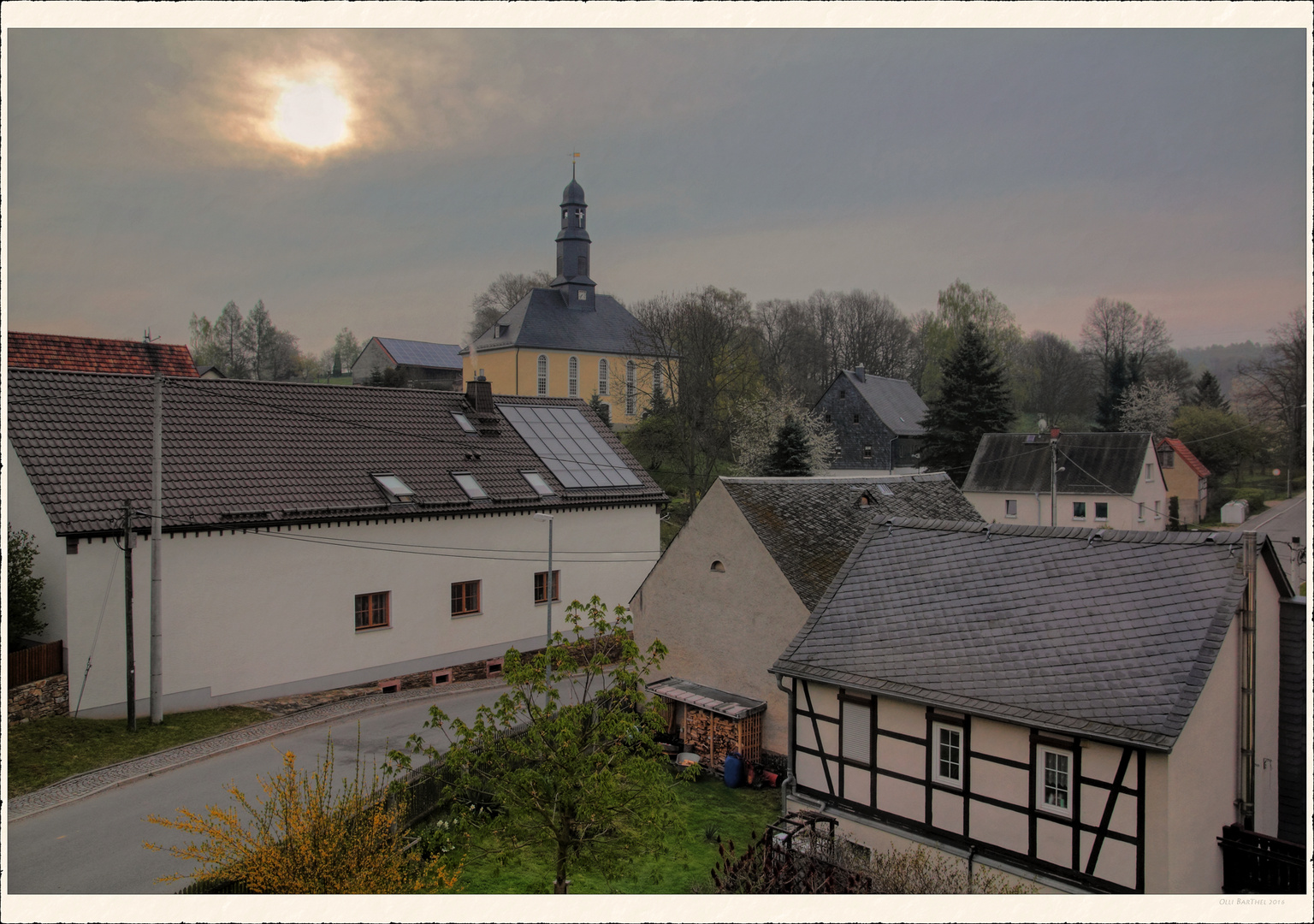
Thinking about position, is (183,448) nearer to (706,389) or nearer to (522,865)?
(522,865)

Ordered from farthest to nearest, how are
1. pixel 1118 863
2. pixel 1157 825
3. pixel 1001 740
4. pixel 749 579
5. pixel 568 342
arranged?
pixel 568 342
pixel 749 579
pixel 1001 740
pixel 1118 863
pixel 1157 825

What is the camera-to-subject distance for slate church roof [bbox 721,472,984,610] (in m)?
12.4

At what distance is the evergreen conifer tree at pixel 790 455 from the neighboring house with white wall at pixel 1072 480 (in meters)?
5.43

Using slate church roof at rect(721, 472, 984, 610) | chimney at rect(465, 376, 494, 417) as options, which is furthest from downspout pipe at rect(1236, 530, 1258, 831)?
chimney at rect(465, 376, 494, 417)

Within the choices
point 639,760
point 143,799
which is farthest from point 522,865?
point 143,799

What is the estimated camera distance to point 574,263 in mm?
45156

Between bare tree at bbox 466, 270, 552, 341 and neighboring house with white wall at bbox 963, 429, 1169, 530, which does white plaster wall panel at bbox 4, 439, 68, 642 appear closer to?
neighboring house with white wall at bbox 963, 429, 1169, 530

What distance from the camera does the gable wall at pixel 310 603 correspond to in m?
11.5

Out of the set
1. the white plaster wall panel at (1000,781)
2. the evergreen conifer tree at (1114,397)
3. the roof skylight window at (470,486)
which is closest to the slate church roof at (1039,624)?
the white plaster wall panel at (1000,781)

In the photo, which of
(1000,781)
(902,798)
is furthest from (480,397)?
(1000,781)

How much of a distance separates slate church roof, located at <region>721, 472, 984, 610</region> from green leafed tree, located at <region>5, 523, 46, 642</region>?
32.0ft

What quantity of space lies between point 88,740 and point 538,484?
9005 millimetres

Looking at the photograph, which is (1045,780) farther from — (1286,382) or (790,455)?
(790,455)

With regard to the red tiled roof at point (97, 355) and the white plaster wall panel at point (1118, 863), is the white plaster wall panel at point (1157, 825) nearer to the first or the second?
the white plaster wall panel at point (1118, 863)
